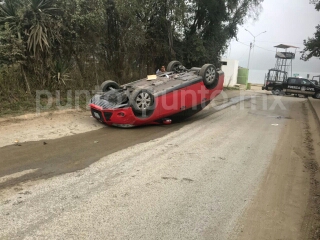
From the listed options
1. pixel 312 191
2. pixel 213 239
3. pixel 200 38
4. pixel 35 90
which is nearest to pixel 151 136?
pixel 312 191

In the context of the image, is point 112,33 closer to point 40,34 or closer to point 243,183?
point 40,34

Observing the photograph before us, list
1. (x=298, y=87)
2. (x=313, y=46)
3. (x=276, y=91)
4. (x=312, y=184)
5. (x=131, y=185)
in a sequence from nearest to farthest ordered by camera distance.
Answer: (x=131, y=185), (x=312, y=184), (x=313, y=46), (x=298, y=87), (x=276, y=91)

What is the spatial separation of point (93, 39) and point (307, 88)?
1958 centimetres

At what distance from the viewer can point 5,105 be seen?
28.7 ft

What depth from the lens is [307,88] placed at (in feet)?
82.3

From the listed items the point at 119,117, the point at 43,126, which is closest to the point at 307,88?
the point at 119,117

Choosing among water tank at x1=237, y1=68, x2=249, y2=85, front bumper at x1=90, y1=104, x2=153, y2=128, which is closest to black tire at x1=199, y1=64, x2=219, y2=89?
front bumper at x1=90, y1=104, x2=153, y2=128

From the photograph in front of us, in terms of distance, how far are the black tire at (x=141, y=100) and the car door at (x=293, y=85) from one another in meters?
21.0

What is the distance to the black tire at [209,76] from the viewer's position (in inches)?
372

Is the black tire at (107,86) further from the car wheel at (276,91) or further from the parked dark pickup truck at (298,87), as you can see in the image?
the car wheel at (276,91)

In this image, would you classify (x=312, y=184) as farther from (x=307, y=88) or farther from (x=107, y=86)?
(x=307, y=88)

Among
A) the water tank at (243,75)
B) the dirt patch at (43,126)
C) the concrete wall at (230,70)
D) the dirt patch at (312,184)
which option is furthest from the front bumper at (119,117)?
the water tank at (243,75)

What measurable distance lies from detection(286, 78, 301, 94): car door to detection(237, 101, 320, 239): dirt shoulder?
20.4m

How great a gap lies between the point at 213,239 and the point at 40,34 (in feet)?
29.7
